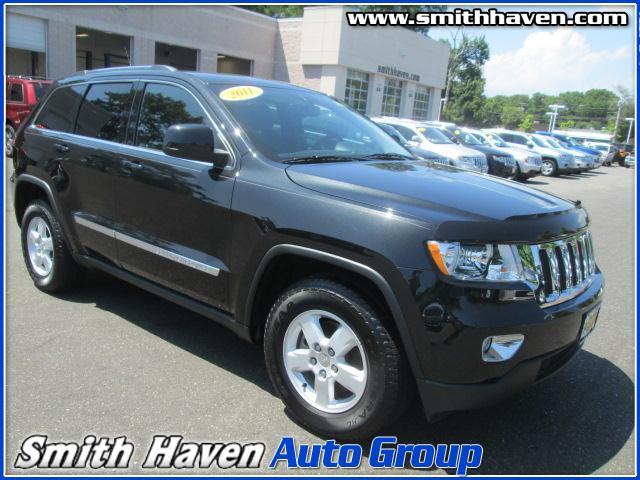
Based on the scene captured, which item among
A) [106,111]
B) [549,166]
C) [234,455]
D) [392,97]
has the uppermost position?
[392,97]

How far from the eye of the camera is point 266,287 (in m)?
3.13

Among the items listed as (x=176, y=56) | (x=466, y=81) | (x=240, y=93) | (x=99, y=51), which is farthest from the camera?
(x=466, y=81)

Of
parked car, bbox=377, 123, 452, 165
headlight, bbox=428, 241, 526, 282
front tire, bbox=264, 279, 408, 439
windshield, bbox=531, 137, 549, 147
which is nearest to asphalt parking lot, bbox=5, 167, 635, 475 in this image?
front tire, bbox=264, 279, 408, 439

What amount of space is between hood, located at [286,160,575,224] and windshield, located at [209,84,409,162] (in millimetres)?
280

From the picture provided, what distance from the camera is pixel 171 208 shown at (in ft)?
11.5

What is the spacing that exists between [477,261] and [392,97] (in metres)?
38.5

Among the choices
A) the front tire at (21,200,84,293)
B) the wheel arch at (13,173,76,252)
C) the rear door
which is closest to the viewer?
the rear door

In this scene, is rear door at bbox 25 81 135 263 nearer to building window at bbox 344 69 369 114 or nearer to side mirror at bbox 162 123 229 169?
side mirror at bbox 162 123 229 169

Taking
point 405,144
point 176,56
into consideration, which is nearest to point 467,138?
point 405,144

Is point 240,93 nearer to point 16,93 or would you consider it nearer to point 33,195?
point 33,195

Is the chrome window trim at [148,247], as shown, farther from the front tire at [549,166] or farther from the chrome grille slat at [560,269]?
the front tire at [549,166]

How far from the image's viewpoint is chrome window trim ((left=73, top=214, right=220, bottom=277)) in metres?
3.31

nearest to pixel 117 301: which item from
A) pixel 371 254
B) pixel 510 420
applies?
pixel 371 254

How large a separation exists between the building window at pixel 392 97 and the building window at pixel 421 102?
6.77 ft
